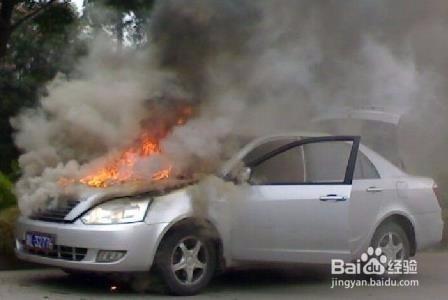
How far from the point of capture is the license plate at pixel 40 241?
744cm

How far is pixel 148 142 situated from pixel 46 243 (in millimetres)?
1302

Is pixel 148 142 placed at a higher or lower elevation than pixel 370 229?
higher

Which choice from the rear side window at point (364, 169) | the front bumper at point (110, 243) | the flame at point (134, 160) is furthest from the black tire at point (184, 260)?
the rear side window at point (364, 169)

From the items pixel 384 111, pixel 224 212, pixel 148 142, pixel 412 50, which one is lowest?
pixel 224 212

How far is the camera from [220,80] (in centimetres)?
819

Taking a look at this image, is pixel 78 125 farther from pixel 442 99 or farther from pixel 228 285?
pixel 442 99

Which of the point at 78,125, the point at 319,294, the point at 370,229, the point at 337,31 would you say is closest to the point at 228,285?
the point at 319,294

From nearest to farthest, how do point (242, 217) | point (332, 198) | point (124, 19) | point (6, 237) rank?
1. point (242, 217)
2. point (332, 198)
3. point (6, 237)
4. point (124, 19)

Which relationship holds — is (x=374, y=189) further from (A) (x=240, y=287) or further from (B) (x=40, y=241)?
(B) (x=40, y=241)

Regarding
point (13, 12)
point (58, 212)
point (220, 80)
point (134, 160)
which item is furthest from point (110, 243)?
point (13, 12)

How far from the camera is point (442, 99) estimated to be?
9.70 meters

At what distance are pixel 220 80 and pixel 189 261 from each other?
175cm

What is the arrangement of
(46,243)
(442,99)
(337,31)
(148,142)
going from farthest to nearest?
(442,99) < (337,31) < (148,142) < (46,243)

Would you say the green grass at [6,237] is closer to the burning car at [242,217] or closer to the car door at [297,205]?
the burning car at [242,217]
